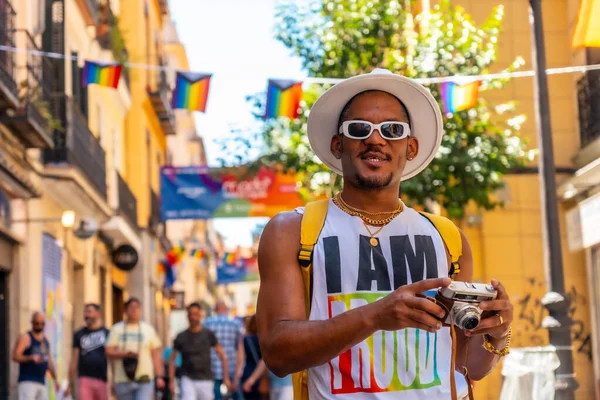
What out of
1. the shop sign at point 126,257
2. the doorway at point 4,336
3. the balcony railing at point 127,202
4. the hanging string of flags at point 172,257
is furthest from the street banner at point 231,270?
the doorway at point 4,336

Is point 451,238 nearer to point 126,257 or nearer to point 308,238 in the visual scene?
point 308,238

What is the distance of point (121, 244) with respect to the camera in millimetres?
30578

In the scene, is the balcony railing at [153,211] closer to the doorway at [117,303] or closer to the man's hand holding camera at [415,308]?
the doorway at [117,303]

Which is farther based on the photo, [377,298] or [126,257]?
[126,257]

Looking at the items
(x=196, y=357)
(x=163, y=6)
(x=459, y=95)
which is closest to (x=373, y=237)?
(x=196, y=357)

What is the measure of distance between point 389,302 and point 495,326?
34 cm

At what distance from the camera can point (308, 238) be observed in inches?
123

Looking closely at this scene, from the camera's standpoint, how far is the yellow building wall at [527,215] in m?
17.6

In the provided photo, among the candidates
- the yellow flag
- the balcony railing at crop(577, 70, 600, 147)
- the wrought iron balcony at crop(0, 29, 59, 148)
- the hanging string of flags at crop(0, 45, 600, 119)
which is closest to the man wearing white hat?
the yellow flag

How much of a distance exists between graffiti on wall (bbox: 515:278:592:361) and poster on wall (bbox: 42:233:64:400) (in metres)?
7.68

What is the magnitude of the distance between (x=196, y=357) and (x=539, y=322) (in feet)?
20.4

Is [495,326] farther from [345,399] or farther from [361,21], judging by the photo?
[361,21]

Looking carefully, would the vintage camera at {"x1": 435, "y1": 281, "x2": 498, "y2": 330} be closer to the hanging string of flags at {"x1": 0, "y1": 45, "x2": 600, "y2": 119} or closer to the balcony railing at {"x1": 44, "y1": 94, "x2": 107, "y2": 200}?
the hanging string of flags at {"x1": 0, "y1": 45, "x2": 600, "y2": 119}

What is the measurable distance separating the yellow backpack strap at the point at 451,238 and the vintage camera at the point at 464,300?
0.50 m
